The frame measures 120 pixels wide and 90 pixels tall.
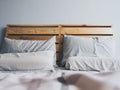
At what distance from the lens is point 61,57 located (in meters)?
2.58

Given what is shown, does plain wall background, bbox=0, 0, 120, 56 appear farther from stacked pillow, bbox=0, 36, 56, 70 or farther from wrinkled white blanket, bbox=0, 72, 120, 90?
wrinkled white blanket, bbox=0, 72, 120, 90

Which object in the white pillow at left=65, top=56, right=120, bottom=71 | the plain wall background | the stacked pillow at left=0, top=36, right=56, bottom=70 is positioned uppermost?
the plain wall background

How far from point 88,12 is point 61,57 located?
755mm

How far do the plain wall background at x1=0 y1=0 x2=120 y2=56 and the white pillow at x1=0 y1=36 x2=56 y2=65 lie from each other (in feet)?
1.27

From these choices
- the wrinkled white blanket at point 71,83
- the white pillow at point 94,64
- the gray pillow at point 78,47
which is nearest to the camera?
the wrinkled white blanket at point 71,83

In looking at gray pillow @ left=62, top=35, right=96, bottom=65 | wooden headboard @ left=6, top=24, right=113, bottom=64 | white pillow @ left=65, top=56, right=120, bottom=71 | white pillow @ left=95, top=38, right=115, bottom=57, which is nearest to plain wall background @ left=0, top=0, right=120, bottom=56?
wooden headboard @ left=6, top=24, right=113, bottom=64

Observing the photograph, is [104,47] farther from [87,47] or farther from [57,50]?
[57,50]

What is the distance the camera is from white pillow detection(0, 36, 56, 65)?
2.37m

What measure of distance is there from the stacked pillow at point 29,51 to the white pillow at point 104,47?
566 millimetres

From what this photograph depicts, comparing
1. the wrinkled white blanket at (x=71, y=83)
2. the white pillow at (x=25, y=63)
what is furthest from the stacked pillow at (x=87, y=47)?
the wrinkled white blanket at (x=71, y=83)

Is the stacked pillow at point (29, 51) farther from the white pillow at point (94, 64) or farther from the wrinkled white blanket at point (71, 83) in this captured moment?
the wrinkled white blanket at point (71, 83)

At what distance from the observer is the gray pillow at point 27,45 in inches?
93.4

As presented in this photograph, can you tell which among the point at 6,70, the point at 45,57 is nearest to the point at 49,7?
the point at 45,57

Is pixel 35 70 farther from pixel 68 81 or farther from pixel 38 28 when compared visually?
pixel 68 81
